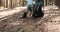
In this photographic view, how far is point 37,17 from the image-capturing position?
8.16 m

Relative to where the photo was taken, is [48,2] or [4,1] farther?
[48,2]

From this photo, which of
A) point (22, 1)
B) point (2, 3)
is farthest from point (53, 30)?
point (22, 1)

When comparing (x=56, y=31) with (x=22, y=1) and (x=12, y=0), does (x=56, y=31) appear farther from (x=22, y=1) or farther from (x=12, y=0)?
(x=22, y=1)

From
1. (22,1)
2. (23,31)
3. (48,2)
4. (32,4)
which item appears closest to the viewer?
(23,31)

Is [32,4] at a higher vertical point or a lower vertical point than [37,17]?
higher

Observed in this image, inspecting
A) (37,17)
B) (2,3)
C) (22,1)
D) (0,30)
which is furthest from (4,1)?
(0,30)

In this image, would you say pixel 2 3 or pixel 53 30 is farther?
pixel 2 3

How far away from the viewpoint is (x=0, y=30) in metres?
5.66

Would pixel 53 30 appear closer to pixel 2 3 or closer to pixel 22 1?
pixel 2 3

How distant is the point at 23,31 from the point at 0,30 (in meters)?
0.72

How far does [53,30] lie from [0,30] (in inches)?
61.1

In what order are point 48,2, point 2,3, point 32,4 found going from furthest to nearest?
1. point 48,2
2. point 2,3
3. point 32,4

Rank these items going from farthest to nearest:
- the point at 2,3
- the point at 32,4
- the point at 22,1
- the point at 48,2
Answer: the point at 48,2, the point at 22,1, the point at 2,3, the point at 32,4

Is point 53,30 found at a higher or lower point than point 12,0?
lower
